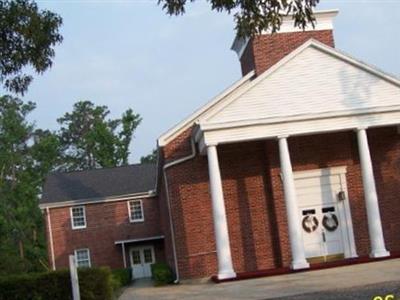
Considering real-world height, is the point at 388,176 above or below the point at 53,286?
above

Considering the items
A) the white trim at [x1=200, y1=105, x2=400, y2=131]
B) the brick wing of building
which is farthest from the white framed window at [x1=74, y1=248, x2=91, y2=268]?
the white trim at [x1=200, y1=105, x2=400, y2=131]

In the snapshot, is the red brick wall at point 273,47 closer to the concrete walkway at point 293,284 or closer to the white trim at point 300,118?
the white trim at point 300,118

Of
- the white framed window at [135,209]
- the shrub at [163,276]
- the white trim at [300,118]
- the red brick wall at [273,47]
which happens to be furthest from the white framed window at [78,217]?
the white trim at [300,118]

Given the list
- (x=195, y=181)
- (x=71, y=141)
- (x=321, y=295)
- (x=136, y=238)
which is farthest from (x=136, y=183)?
(x=71, y=141)

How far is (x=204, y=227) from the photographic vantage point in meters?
26.5

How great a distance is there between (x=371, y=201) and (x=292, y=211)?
3007 millimetres

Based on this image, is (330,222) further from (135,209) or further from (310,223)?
(135,209)

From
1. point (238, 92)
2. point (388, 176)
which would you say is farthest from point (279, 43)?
point (388, 176)

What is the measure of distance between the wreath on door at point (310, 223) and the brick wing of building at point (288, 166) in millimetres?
39

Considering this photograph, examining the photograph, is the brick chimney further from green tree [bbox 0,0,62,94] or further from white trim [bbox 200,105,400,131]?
green tree [bbox 0,0,62,94]

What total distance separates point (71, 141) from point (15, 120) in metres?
14.3

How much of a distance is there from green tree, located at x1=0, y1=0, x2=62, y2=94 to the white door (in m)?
32.8

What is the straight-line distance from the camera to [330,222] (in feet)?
90.3

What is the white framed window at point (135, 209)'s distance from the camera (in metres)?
44.9
